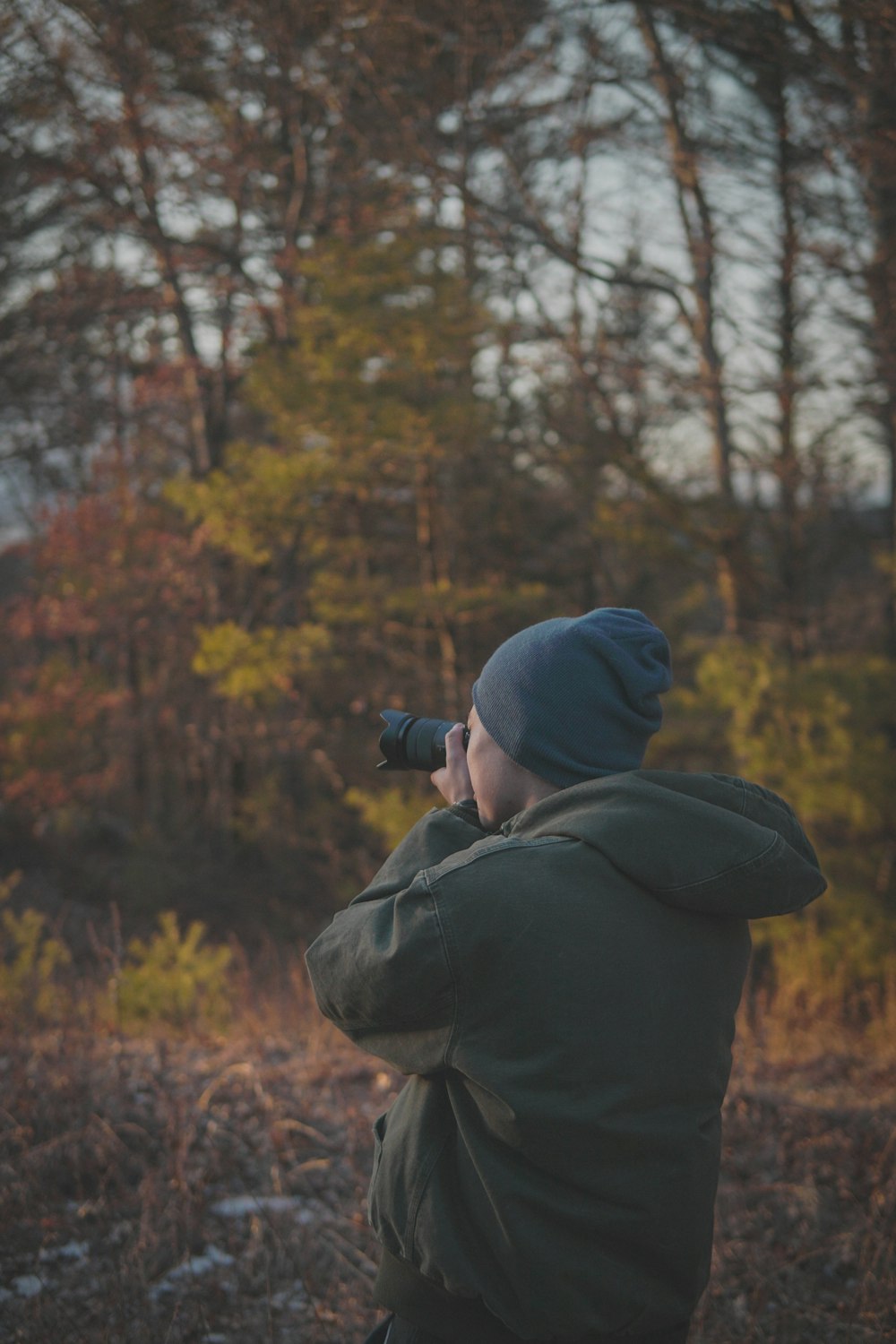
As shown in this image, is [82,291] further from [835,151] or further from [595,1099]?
[595,1099]

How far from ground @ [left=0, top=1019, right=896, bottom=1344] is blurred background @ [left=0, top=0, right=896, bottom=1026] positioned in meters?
1.53

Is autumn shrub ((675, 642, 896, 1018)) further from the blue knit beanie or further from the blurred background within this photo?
Result: the blue knit beanie

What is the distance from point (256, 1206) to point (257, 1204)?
0.02 metres

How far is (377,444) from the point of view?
9.45 m

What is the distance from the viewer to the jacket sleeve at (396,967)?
1.23 meters

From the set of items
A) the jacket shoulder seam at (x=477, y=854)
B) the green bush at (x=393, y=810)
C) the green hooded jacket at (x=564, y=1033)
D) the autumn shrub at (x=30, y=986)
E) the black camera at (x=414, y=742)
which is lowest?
the autumn shrub at (x=30, y=986)

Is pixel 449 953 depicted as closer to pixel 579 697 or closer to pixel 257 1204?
pixel 579 697

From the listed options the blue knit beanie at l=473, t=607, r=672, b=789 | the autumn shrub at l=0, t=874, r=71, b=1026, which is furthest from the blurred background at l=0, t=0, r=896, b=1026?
the blue knit beanie at l=473, t=607, r=672, b=789

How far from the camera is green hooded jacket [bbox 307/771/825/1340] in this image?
1.25 meters

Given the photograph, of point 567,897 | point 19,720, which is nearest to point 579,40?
point 567,897

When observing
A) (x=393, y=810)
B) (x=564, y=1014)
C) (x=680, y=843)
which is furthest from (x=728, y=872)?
(x=393, y=810)

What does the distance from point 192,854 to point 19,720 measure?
2.75 m

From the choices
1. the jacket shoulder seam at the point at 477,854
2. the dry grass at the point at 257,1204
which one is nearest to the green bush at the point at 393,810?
the dry grass at the point at 257,1204

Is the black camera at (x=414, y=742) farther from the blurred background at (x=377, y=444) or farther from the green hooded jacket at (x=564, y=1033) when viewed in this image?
the blurred background at (x=377, y=444)
